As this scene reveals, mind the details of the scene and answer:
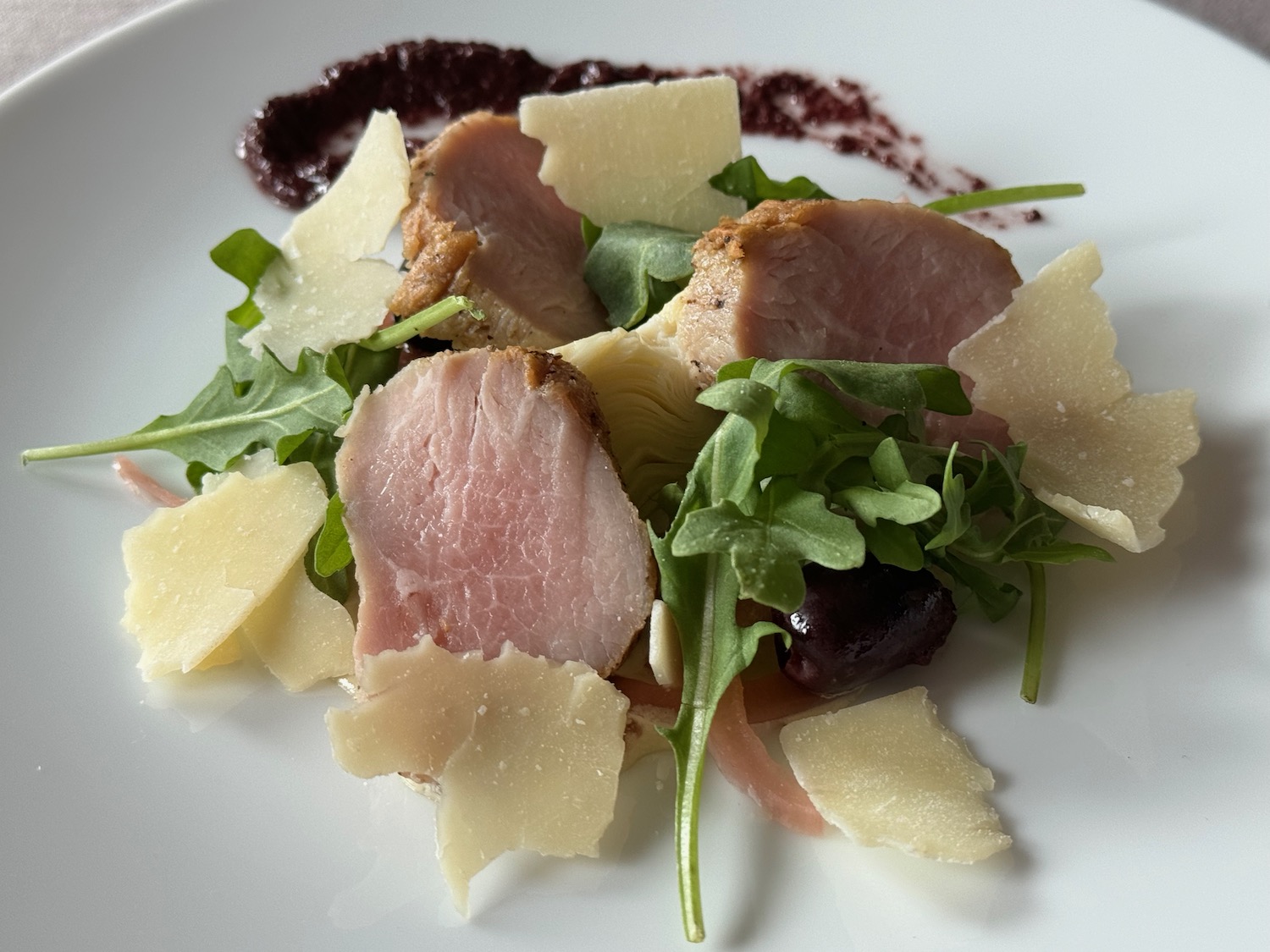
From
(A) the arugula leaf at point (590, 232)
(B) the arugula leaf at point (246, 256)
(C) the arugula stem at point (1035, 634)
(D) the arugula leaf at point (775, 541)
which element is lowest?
(C) the arugula stem at point (1035, 634)

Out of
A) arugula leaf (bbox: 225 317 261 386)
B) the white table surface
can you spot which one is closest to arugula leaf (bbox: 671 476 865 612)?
arugula leaf (bbox: 225 317 261 386)

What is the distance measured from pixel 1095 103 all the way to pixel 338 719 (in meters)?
2.55

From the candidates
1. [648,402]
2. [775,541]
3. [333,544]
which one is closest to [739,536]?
[775,541]

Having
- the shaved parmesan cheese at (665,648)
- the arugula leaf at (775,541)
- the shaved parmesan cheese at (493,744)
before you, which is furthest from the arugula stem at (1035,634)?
the shaved parmesan cheese at (493,744)

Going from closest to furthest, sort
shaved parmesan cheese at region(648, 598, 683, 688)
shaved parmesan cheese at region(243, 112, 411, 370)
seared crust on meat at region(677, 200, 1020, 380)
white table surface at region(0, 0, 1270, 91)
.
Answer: shaved parmesan cheese at region(648, 598, 683, 688) < seared crust on meat at region(677, 200, 1020, 380) < shaved parmesan cheese at region(243, 112, 411, 370) < white table surface at region(0, 0, 1270, 91)

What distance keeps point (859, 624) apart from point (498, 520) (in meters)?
0.71

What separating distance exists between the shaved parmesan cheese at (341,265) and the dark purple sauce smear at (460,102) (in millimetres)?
562

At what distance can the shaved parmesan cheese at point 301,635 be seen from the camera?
235 centimetres

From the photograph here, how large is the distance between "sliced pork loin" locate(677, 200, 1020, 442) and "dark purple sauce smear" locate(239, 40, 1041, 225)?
82 cm

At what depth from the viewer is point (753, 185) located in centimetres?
296

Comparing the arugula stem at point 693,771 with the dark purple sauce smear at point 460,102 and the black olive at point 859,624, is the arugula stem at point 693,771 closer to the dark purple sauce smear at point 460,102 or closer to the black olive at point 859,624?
the black olive at point 859,624

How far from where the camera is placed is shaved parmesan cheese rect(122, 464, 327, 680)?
7.69 ft

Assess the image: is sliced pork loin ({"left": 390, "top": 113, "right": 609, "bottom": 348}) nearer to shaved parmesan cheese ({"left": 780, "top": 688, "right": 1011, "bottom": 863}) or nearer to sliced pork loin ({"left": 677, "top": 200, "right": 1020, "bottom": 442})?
sliced pork loin ({"left": 677, "top": 200, "right": 1020, "bottom": 442})

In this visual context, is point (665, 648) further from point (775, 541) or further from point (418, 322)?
point (418, 322)
